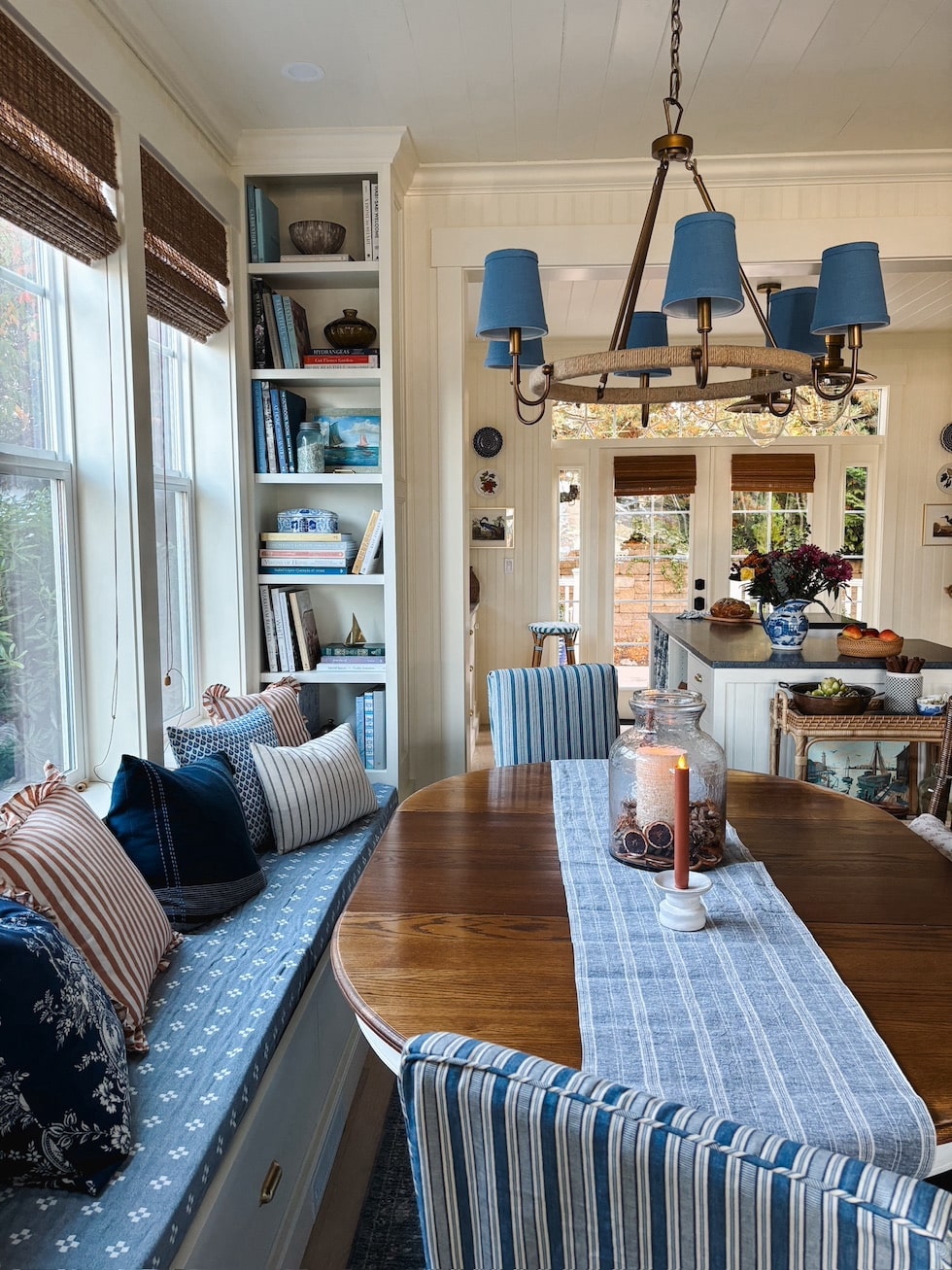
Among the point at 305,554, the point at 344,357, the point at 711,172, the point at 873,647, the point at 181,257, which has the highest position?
the point at 711,172

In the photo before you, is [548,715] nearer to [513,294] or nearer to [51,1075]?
[513,294]

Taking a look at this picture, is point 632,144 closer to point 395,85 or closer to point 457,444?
point 395,85

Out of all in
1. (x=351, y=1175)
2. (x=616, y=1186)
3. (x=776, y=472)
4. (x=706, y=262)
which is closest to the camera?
(x=616, y=1186)

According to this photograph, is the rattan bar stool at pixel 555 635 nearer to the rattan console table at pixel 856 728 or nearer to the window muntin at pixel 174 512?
the rattan console table at pixel 856 728

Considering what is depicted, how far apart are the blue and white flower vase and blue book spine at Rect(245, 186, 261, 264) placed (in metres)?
2.45

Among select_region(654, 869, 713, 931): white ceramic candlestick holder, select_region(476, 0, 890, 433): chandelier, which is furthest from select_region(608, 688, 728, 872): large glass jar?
select_region(476, 0, 890, 433): chandelier

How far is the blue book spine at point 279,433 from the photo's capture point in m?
3.42

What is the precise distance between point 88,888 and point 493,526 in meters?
5.22

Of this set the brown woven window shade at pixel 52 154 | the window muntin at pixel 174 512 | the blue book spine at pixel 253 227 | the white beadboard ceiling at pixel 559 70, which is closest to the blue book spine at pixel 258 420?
the window muntin at pixel 174 512

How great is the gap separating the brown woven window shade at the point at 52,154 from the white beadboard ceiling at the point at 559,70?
13.7 inches

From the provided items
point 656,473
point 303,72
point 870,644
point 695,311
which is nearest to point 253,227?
point 303,72

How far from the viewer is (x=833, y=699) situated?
3.22m

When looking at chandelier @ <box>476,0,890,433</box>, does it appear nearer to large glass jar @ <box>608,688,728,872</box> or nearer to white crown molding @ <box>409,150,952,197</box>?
large glass jar @ <box>608,688,728,872</box>

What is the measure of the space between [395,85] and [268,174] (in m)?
0.70
